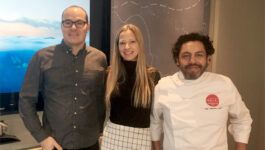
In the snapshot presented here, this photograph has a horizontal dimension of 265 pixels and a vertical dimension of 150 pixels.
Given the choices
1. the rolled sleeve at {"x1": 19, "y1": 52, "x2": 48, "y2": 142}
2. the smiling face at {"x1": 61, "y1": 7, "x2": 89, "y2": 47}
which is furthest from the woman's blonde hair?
the rolled sleeve at {"x1": 19, "y1": 52, "x2": 48, "y2": 142}

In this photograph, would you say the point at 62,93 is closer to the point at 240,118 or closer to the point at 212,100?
the point at 212,100

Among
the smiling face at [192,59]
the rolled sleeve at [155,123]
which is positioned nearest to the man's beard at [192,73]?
the smiling face at [192,59]

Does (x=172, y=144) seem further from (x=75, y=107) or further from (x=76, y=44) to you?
(x=76, y=44)

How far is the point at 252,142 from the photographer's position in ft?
7.38

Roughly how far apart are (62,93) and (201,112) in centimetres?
84

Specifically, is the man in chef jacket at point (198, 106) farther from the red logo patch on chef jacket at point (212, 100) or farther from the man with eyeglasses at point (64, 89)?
the man with eyeglasses at point (64, 89)

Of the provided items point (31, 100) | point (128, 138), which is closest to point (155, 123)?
point (128, 138)

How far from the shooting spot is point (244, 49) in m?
2.09

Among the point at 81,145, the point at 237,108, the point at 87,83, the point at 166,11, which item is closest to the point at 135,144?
the point at 81,145

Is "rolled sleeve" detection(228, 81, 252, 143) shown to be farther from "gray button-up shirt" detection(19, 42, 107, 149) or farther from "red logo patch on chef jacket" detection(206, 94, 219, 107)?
"gray button-up shirt" detection(19, 42, 107, 149)

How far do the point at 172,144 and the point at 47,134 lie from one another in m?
0.75

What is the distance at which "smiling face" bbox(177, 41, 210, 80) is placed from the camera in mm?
1464

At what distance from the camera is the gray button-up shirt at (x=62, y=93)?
59.5 inches

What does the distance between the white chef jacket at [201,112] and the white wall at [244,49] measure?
1.58 ft
